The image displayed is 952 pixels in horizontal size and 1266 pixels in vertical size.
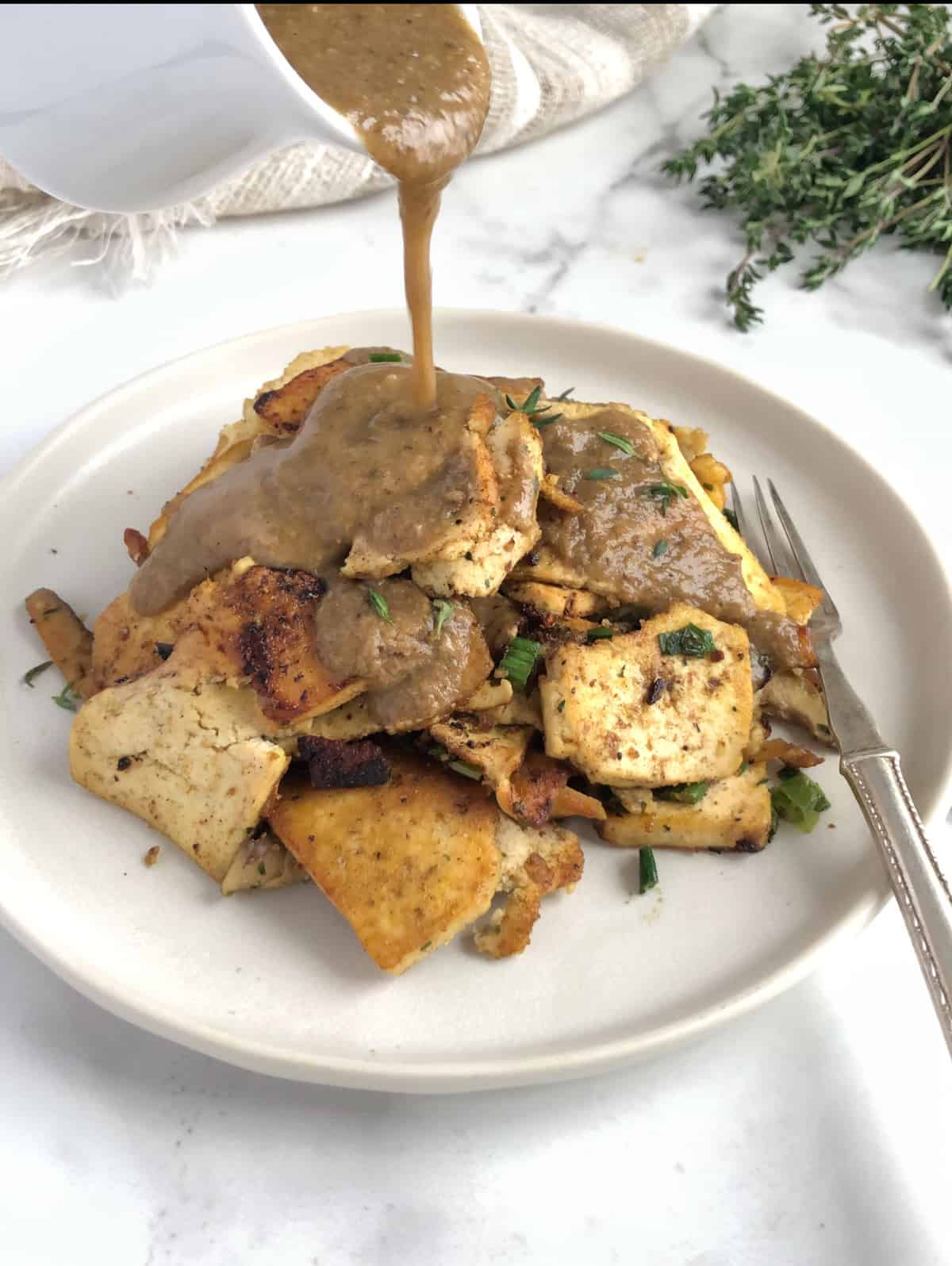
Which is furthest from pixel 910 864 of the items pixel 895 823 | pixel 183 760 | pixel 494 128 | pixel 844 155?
pixel 494 128

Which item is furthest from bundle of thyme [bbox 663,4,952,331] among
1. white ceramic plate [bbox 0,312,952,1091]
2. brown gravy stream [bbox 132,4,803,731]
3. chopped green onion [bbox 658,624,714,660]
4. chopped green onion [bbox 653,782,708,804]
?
chopped green onion [bbox 653,782,708,804]

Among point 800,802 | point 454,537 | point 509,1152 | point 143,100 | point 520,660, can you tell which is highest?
point 143,100

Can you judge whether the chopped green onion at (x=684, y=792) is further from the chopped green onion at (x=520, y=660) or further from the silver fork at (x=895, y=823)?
the chopped green onion at (x=520, y=660)

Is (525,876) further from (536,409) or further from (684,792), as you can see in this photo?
(536,409)

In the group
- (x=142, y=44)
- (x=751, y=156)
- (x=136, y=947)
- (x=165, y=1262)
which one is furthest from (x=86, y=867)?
(x=751, y=156)

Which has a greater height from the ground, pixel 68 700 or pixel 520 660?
pixel 68 700

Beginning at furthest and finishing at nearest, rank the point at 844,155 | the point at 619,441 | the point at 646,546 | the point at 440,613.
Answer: the point at 844,155, the point at 619,441, the point at 646,546, the point at 440,613
